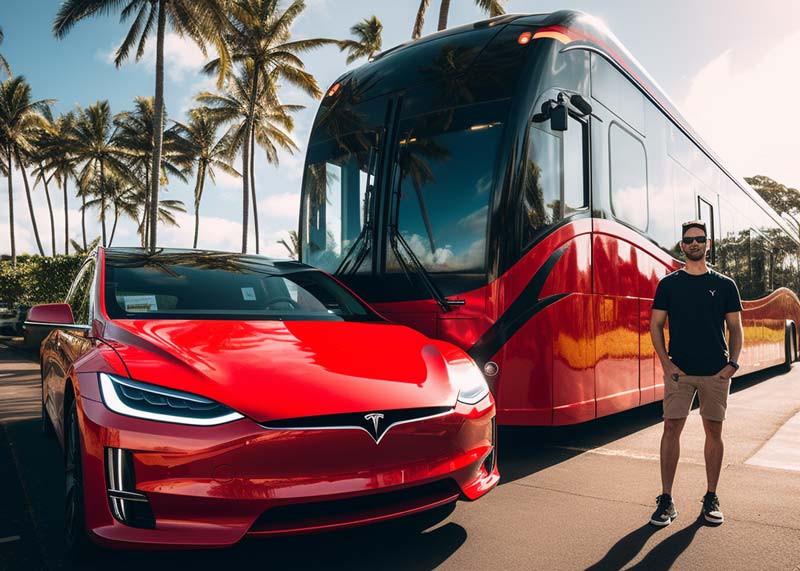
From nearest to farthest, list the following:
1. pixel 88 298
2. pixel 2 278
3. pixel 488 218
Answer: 1. pixel 88 298
2. pixel 488 218
3. pixel 2 278

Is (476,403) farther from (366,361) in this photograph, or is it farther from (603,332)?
(603,332)

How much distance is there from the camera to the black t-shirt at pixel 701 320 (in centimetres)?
404

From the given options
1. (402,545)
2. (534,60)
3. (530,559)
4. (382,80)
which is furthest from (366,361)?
(382,80)

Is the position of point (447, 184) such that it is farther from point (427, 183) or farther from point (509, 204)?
point (509, 204)

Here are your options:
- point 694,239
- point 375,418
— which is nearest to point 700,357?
point 694,239

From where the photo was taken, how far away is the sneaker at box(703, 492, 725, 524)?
154 inches

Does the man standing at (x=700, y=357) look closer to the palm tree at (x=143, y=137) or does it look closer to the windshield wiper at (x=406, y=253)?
the windshield wiper at (x=406, y=253)

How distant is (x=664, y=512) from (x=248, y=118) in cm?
3531

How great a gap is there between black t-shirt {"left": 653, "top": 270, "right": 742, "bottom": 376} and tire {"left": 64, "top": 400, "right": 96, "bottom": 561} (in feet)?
10.8

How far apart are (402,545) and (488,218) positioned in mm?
2597

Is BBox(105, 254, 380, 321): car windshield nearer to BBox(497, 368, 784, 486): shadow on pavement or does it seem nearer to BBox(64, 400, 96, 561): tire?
BBox(64, 400, 96, 561): tire

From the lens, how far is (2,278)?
33.4m

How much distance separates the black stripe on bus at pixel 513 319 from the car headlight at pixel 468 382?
4.09 ft

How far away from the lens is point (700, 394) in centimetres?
411
